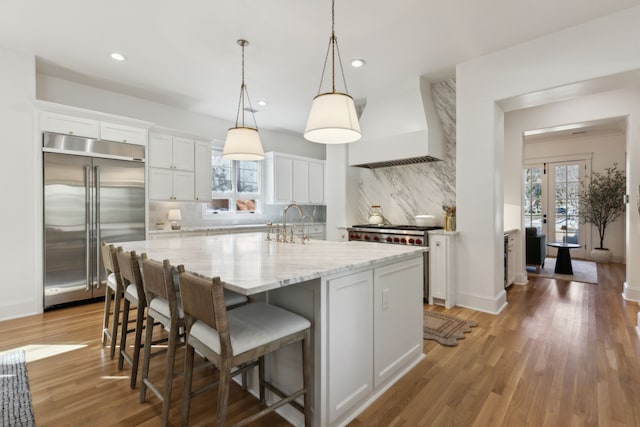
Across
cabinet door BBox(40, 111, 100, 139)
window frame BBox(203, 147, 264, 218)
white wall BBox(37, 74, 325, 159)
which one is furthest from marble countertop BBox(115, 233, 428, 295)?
window frame BBox(203, 147, 264, 218)

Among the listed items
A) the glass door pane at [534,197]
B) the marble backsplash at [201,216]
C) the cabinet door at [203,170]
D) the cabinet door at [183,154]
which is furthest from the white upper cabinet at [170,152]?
the glass door pane at [534,197]

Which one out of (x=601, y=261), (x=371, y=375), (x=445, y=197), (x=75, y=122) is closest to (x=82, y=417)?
(x=371, y=375)

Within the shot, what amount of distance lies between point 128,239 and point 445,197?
14.2 feet

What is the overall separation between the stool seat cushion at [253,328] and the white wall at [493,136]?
9.06 ft

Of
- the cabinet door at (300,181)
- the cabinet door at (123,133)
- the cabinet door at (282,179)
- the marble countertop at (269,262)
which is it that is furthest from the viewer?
the cabinet door at (300,181)

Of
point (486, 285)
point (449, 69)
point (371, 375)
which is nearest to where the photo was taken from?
point (371, 375)

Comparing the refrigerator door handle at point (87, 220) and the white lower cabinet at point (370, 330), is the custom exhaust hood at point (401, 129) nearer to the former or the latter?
the white lower cabinet at point (370, 330)

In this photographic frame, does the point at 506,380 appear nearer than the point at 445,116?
Yes

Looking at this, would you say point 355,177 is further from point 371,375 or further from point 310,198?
point 371,375

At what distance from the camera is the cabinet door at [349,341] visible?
5.48 feet

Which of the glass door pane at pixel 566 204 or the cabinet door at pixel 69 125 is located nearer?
the cabinet door at pixel 69 125

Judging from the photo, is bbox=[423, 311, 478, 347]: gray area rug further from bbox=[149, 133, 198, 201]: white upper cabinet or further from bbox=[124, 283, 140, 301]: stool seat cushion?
bbox=[149, 133, 198, 201]: white upper cabinet

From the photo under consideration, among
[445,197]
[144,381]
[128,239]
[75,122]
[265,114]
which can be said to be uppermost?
[265,114]

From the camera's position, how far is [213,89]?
4.46 metres
